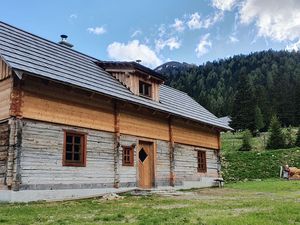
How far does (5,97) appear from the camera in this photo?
1414cm

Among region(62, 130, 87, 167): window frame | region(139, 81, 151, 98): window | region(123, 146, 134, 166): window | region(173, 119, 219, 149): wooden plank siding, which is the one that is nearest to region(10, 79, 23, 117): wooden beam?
region(62, 130, 87, 167): window frame

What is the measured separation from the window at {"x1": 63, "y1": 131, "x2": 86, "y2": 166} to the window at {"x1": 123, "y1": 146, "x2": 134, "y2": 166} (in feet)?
9.16

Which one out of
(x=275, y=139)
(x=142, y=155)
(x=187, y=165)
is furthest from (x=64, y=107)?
(x=275, y=139)

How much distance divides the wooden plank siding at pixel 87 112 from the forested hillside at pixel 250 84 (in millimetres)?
41828

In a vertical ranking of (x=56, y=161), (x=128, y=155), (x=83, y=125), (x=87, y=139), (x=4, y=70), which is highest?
(x=4, y=70)

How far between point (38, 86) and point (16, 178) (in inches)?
142

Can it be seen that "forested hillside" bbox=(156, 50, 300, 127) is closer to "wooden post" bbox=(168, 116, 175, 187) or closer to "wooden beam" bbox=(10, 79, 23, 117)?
"wooden post" bbox=(168, 116, 175, 187)

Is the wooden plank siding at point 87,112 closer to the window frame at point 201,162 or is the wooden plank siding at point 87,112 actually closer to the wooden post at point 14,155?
the wooden post at point 14,155

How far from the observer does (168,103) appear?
75.4ft

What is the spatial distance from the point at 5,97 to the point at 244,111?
180 ft

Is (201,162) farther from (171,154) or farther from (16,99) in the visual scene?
(16,99)

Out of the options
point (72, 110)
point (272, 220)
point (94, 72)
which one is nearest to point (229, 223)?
point (272, 220)

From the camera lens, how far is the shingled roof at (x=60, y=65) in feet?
47.6

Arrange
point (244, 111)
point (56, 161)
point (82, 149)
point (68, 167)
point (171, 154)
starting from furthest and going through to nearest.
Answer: point (244, 111)
point (171, 154)
point (82, 149)
point (68, 167)
point (56, 161)
